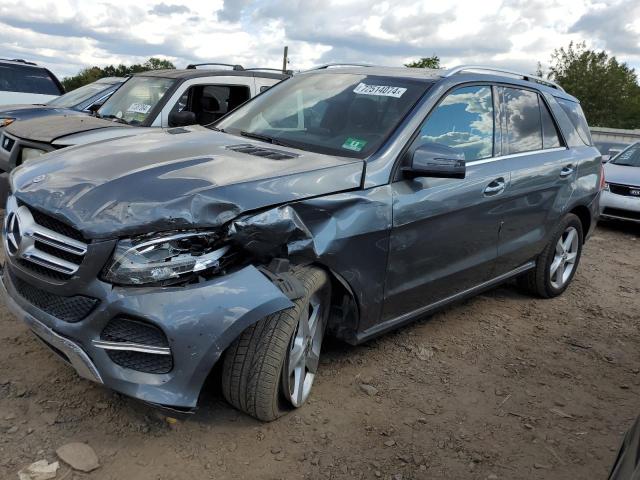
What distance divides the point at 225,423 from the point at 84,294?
3.18 ft

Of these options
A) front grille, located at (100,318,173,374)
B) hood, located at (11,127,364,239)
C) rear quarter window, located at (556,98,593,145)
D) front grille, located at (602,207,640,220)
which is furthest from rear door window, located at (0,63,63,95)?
front grille, located at (100,318,173,374)

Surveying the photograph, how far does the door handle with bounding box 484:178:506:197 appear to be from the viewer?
3.88m

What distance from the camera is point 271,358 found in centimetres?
267

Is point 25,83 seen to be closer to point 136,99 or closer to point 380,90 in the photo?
point 136,99

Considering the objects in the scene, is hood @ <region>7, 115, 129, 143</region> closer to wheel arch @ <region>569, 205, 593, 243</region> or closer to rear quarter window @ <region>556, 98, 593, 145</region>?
rear quarter window @ <region>556, 98, 593, 145</region>

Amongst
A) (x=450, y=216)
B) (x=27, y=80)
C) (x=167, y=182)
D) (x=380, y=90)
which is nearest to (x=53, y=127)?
(x=380, y=90)

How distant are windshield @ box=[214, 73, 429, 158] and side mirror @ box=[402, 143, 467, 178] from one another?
9.6 inches

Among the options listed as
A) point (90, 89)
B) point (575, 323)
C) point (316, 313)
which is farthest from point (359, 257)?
point (90, 89)

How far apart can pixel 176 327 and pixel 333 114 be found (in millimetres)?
1838

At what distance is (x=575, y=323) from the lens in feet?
15.8

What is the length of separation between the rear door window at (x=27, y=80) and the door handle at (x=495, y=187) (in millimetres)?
10687

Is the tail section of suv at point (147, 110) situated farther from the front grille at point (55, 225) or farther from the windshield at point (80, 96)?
the front grille at point (55, 225)

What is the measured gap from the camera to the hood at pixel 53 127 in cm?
547

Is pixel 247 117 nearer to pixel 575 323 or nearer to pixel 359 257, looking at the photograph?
pixel 359 257
